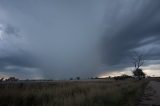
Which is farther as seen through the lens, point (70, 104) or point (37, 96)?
point (37, 96)

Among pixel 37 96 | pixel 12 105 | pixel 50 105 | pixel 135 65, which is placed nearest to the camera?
pixel 50 105

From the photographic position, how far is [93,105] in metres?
10.5

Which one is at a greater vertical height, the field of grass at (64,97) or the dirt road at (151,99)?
the field of grass at (64,97)

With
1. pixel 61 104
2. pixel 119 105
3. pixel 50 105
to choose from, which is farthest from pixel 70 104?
pixel 119 105

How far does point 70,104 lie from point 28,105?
122 inches

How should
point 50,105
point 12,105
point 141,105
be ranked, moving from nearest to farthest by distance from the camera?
point 50,105 → point 12,105 → point 141,105

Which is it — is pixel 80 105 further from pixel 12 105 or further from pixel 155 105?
pixel 155 105

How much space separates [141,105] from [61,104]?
5267 mm

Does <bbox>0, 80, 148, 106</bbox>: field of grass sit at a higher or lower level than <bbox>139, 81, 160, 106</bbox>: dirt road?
higher

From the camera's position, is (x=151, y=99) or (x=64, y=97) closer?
(x=64, y=97)

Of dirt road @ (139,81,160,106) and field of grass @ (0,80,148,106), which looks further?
dirt road @ (139,81,160,106)

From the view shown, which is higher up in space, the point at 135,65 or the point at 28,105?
the point at 135,65

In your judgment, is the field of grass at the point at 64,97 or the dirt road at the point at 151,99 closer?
the field of grass at the point at 64,97

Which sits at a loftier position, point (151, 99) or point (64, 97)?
point (64, 97)
